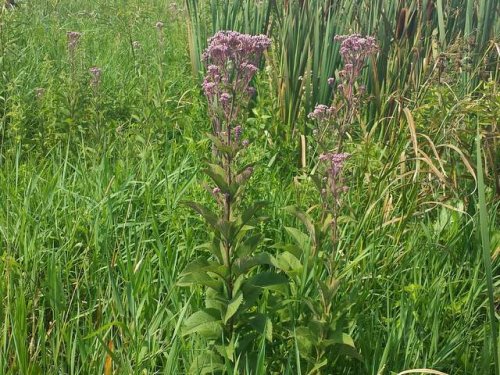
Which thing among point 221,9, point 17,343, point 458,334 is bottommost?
point 458,334

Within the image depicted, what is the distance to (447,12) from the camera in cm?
344

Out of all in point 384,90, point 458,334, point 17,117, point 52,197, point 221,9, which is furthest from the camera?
point 221,9

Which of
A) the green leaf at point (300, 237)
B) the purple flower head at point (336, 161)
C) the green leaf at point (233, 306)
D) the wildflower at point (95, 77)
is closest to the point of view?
the green leaf at point (233, 306)

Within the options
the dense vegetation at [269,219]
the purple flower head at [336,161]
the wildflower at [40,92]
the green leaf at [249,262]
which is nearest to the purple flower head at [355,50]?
the dense vegetation at [269,219]

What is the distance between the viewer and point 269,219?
1898 millimetres

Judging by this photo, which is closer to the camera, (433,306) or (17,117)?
(433,306)

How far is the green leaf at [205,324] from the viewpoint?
162 cm

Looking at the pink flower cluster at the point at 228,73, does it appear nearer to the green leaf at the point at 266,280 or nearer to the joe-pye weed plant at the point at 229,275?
the joe-pye weed plant at the point at 229,275

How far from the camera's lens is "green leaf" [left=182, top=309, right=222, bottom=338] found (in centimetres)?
162

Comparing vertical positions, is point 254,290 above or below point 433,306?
above

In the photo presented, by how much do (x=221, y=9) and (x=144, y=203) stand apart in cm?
201

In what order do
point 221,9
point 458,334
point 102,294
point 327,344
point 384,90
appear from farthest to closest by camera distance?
1. point 221,9
2. point 384,90
3. point 102,294
4. point 458,334
5. point 327,344

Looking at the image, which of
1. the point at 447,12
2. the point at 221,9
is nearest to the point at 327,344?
the point at 447,12

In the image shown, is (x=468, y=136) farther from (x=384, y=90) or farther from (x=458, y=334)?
(x=458, y=334)
